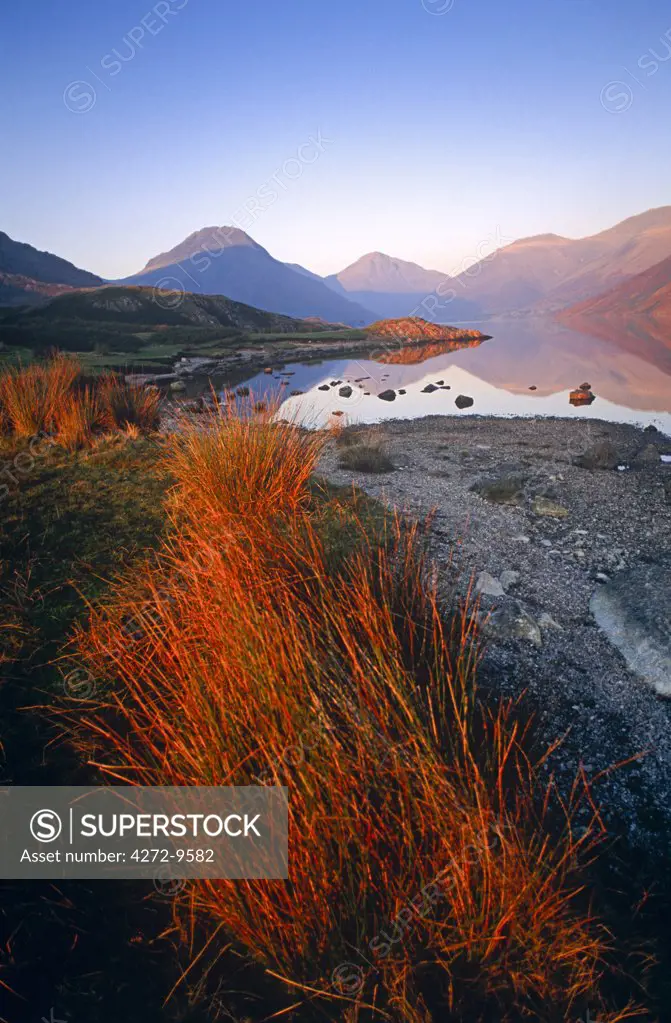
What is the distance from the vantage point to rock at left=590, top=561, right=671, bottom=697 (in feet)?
13.3

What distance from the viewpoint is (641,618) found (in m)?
4.53

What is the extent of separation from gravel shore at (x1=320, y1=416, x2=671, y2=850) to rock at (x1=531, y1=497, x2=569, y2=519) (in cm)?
2

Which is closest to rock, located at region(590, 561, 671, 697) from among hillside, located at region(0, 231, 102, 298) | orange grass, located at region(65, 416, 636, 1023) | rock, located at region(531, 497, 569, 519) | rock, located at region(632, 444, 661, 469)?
rock, located at region(531, 497, 569, 519)

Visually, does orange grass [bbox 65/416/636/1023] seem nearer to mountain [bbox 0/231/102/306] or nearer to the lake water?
the lake water

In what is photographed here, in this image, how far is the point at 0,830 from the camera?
2.30 m

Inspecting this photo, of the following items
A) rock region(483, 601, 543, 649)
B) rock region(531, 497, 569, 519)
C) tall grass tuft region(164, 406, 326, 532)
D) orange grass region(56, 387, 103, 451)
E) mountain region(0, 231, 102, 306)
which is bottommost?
rock region(483, 601, 543, 649)

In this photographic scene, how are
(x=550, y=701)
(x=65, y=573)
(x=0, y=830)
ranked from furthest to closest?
1. (x=65, y=573)
2. (x=550, y=701)
3. (x=0, y=830)

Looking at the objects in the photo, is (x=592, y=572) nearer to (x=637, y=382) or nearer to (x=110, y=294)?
(x=637, y=382)

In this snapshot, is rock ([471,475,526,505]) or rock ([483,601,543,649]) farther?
rock ([471,475,526,505])

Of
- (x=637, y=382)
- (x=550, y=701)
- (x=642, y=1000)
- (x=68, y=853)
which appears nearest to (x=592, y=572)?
(x=550, y=701)

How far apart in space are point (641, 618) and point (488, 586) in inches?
56.2

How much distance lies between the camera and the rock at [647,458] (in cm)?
1117

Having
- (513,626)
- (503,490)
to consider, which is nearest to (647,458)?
(503,490)

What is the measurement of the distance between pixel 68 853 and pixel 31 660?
4.59 ft
